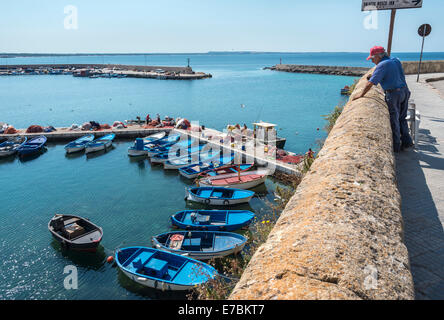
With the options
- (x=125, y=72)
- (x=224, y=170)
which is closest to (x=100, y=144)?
(x=224, y=170)

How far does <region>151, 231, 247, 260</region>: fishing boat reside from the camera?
1452 cm

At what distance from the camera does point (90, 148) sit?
32844 millimetres

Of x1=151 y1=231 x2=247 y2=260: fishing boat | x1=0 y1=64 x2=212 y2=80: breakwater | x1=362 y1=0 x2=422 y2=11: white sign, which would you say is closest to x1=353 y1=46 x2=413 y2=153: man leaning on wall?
x1=362 y1=0 x2=422 y2=11: white sign

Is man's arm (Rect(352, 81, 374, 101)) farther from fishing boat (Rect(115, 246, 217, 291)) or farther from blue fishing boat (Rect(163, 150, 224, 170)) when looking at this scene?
blue fishing boat (Rect(163, 150, 224, 170))

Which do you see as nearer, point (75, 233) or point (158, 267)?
point (158, 267)

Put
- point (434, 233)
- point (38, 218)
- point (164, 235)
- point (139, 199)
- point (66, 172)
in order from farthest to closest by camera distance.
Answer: point (66, 172) < point (139, 199) < point (38, 218) < point (164, 235) < point (434, 233)

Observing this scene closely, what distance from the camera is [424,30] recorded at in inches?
708

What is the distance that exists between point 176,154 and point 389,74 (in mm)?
24094

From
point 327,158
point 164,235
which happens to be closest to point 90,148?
point 164,235

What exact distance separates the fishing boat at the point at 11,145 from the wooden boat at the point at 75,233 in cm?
2039

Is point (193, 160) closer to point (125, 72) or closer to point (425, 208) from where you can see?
point (425, 208)

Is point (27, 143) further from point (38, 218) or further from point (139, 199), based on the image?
point (139, 199)

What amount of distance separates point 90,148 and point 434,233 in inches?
1333

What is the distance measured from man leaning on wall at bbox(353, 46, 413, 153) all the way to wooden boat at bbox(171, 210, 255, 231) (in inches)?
432
